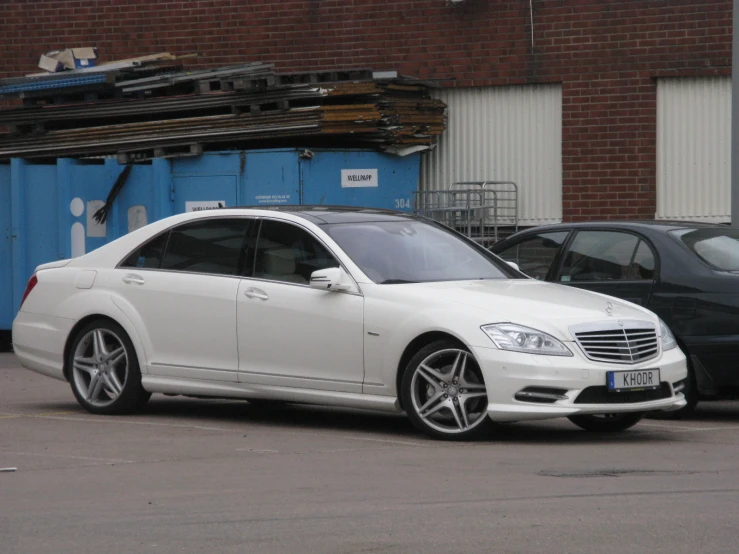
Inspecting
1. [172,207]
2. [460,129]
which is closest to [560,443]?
[172,207]

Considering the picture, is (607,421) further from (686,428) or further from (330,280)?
(330,280)

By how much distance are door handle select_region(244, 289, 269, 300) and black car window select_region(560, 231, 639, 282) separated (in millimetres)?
2472

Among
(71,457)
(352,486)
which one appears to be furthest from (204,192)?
(352,486)

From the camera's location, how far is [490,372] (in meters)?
8.64

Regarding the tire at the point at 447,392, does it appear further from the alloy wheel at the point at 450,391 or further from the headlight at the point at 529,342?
the headlight at the point at 529,342

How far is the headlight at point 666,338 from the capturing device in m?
9.28

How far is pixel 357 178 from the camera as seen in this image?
58.5 feet

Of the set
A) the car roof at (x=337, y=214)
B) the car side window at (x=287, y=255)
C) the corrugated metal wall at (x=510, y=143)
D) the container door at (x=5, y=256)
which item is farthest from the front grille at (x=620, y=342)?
the container door at (x=5, y=256)

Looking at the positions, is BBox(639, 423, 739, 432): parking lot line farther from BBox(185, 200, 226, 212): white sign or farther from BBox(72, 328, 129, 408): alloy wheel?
BBox(185, 200, 226, 212): white sign

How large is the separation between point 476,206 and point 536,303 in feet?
34.9

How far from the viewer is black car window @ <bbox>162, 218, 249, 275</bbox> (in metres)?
10.0

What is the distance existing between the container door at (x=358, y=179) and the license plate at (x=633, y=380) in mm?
8820

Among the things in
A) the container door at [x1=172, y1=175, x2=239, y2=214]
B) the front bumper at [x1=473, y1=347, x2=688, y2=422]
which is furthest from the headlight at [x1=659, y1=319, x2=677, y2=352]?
the container door at [x1=172, y1=175, x2=239, y2=214]

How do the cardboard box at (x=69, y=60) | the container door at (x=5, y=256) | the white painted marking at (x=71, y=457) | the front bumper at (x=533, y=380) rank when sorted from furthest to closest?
the cardboard box at (x=69, y=60), the container door at (x=5, y=256), the front bumper at (x=533, y=380), the white painted marking at (x=71, y=457)
